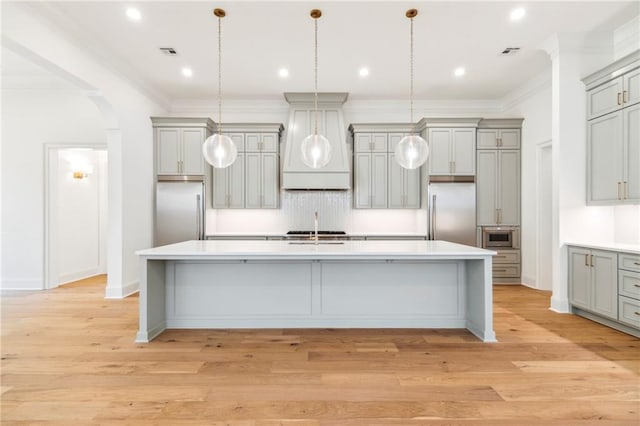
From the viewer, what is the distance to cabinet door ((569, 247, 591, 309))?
372cm

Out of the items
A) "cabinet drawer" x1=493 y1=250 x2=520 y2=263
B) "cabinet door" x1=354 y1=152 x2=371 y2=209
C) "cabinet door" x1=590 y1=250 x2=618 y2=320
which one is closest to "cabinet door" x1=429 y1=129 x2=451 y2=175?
"cabinet door" x1=354 y1=152 x2=371 y2=209

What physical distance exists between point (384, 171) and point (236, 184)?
2605mm

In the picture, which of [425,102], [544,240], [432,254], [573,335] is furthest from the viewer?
[425,102]

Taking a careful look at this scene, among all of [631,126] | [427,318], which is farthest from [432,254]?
[631,126]

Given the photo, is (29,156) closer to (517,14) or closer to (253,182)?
(253,182)

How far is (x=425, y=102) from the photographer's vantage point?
6234 millimetres

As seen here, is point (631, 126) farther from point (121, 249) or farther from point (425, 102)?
point (121, 249)

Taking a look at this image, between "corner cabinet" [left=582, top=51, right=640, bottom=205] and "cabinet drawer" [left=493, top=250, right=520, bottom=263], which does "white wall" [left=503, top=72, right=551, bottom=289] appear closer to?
"cabinet drawer" [left=493, top=250, right=520, bottom=263]

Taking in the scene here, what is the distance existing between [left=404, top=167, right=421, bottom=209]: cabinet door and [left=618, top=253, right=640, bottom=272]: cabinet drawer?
9.82 feet

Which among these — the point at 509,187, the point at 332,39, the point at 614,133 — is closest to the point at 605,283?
the point at 614,133

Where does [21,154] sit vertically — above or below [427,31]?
below

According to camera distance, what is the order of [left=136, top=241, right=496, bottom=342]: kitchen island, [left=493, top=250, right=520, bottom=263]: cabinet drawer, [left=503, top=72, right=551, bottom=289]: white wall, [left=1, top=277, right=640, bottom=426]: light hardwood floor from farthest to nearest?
[left=493, top=250, right=520, bottom=263]: cabinet drawer
[left=503, top=72, right=551, bottom=289]: white wall
[left=136, top=241, right=496, bottom=342]: kitchen island
[left=1, top=277, right=640, bottom=426]: light hardwood floor

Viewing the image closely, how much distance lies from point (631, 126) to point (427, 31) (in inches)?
90.7

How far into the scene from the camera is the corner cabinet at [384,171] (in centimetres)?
599
